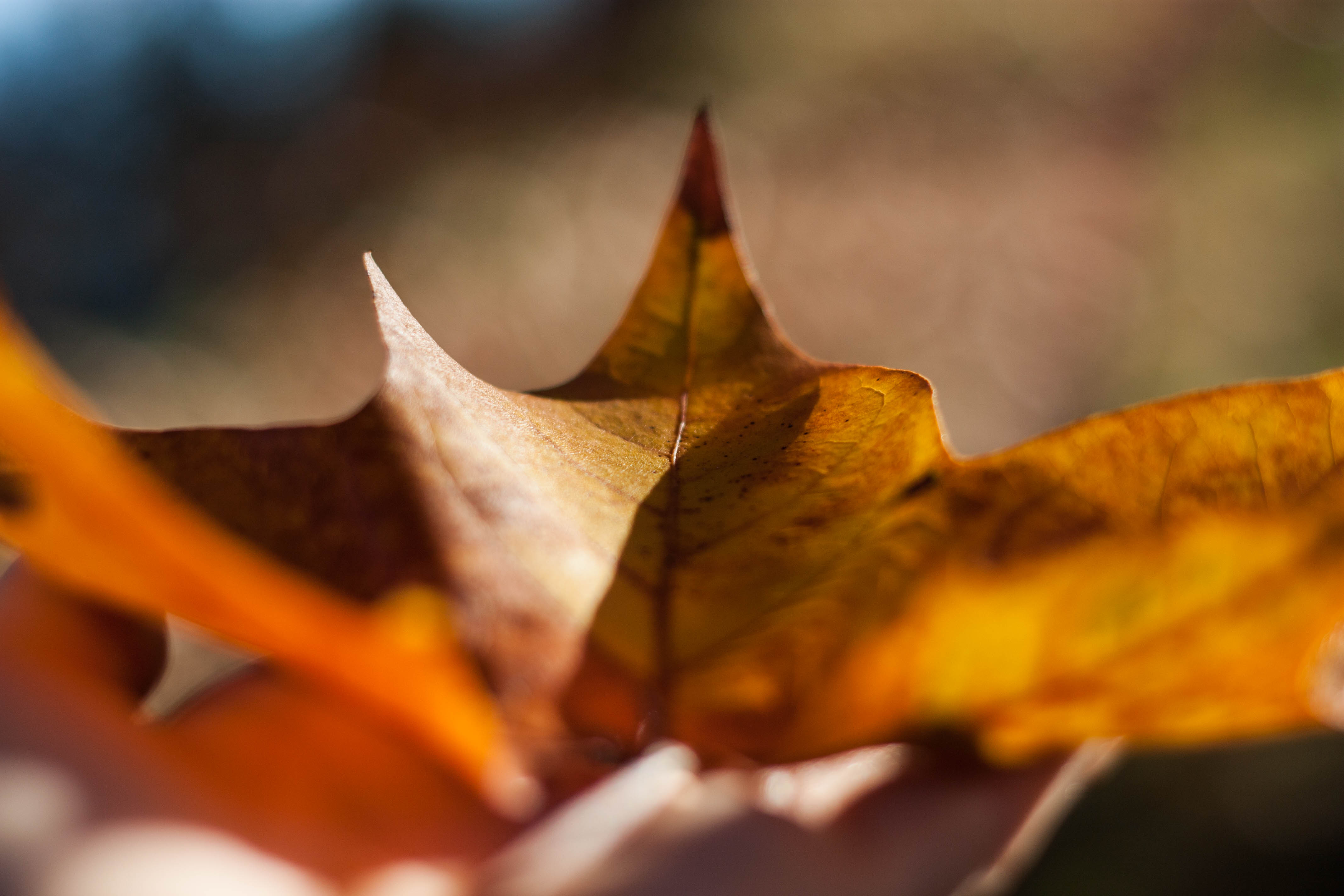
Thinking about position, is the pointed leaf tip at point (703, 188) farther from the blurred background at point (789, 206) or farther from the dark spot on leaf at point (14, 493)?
the blurred background at point (789, 206)

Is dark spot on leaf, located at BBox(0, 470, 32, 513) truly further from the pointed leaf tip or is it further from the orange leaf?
the pointed leaf tip

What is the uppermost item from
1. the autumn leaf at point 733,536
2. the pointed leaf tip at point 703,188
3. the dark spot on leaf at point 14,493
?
the pointed leaf tip at point 703,188

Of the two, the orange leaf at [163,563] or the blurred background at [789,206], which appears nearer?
the orange leaf at [163,563]

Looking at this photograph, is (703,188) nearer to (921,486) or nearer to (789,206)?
(921,486)

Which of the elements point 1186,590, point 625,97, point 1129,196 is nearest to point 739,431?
point 1186,590

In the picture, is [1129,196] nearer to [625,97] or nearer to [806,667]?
[625,97]

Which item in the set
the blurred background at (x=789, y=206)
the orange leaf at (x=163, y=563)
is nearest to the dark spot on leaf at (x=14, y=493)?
the orange leaf at (x=163, y=563)
